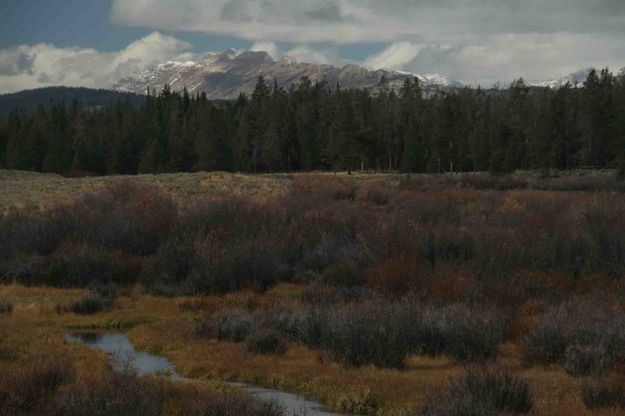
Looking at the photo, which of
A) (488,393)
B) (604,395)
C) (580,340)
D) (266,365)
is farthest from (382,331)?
(604,395)

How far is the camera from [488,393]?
31.1 feet

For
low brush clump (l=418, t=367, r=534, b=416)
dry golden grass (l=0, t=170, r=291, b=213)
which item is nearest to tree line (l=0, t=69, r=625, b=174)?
dry golden grass (l=0, t=170, r=291, b=213)

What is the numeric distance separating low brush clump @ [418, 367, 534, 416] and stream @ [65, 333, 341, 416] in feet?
5.92

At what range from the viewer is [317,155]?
90500 mm

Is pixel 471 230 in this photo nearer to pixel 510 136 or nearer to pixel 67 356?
pixel 67 356

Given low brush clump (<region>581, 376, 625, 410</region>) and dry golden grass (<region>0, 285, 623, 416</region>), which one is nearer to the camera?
low brush clump (<region>581, 376, 625, 410</region>)

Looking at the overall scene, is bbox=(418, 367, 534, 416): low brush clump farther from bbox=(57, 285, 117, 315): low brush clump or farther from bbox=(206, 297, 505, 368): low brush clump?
bbox=(57, 285, 117, 315): low brush clump

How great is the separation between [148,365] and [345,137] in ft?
222

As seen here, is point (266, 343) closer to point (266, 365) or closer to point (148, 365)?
point (266, 365)

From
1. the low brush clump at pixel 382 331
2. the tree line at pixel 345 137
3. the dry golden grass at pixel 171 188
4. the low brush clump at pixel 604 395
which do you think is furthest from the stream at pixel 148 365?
the tree line at pixel 345 137

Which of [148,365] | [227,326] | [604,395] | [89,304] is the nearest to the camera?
[604,395]

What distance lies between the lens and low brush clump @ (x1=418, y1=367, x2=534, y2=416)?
9.07m

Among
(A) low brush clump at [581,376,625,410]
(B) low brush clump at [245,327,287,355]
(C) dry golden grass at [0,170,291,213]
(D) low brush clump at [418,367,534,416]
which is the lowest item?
(B) low brush clump at [245,327,287,355]

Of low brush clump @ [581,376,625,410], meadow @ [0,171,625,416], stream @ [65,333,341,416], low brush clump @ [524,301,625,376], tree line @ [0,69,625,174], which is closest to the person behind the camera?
low brush clump @ [581,376,625,410]
